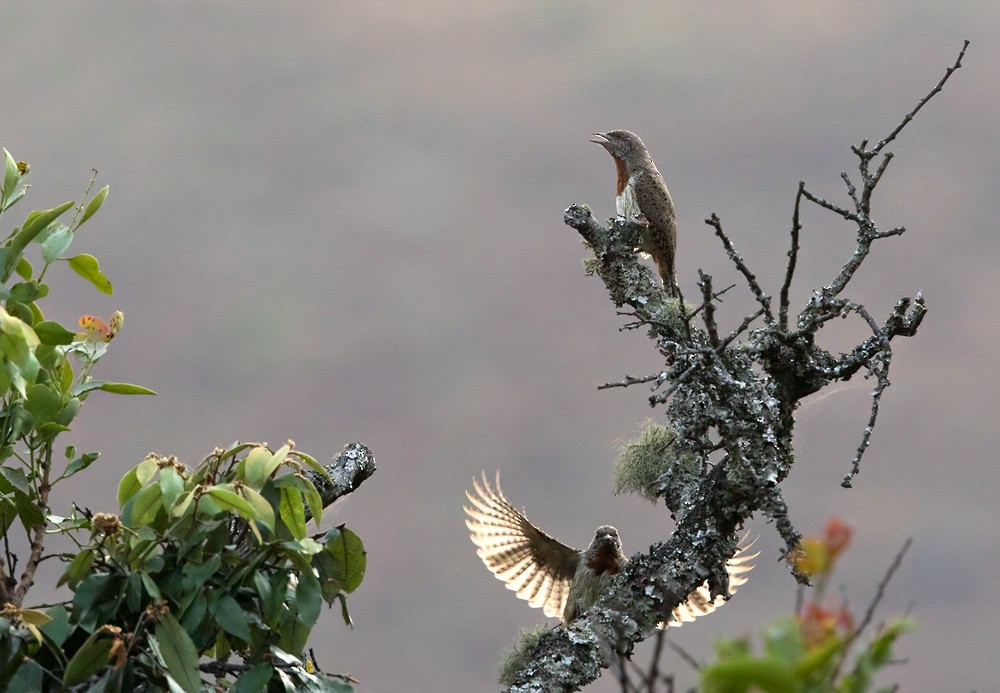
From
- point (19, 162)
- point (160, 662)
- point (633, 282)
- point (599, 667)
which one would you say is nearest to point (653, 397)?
point (633, 282)

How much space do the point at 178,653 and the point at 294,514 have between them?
1.30ft

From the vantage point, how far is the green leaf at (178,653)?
7.75 feet

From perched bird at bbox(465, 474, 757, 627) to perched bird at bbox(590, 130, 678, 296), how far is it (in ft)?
3.72

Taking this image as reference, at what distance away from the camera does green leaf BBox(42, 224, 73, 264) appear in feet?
9.23

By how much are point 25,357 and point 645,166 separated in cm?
310

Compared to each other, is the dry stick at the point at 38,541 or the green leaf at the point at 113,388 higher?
Result: the green leaf at the point at 113,388

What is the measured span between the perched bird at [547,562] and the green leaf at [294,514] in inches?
89.6

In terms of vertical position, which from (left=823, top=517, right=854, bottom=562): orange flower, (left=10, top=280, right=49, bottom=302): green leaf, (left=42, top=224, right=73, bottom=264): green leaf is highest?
(left=42, top=224, right=73, bottom=264): green leaf

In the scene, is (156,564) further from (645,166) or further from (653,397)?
(645,166)

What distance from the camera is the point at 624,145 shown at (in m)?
5.14

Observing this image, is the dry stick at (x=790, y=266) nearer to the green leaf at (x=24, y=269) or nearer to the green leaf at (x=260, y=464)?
the green leaf at (x=260, y=464)

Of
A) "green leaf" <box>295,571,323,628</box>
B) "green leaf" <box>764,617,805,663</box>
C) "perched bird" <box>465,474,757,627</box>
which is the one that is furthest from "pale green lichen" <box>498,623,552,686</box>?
"green leaf" <box>764,617,805,663</box>

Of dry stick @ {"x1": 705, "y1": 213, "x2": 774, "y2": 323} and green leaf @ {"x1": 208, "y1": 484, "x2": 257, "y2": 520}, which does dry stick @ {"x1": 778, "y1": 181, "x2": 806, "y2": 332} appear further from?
green leaf @ {"x1": 208, "y1": 484, "x2": 257, "y2": 520}

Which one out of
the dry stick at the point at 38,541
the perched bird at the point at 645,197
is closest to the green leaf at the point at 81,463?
the dry stick at the point at 38,541
